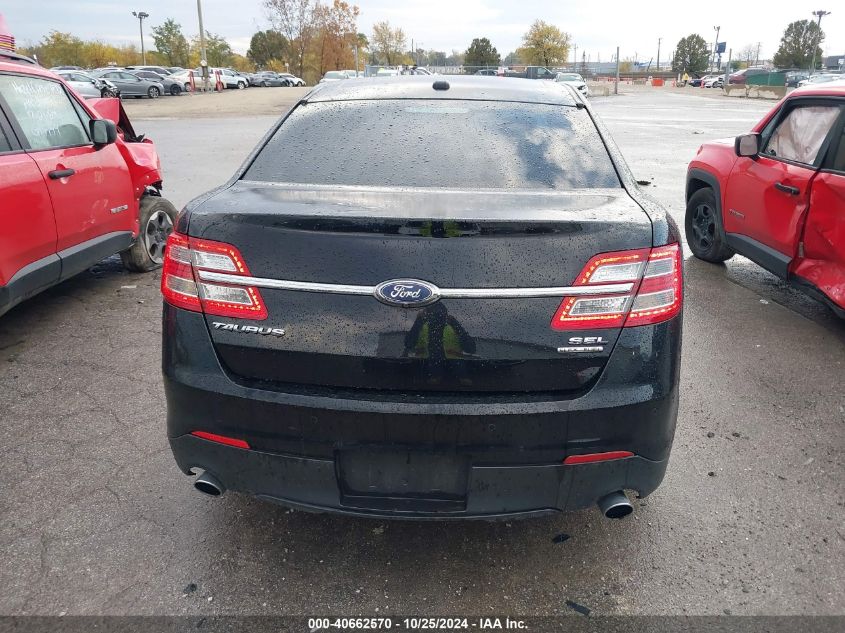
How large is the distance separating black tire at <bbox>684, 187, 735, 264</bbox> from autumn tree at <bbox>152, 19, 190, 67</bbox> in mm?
83947

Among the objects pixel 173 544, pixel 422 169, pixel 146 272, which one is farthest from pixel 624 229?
pixel 146 272

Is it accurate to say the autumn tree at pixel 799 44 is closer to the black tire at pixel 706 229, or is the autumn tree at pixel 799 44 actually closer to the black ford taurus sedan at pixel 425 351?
the black tire at pixel 706 229

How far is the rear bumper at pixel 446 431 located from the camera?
201cm

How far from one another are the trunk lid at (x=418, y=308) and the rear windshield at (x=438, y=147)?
0.52 metres

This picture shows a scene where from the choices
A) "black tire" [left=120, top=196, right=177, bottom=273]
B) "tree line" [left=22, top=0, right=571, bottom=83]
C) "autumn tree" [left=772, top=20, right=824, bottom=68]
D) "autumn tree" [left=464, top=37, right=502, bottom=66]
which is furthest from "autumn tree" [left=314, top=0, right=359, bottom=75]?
"black tire" [left=120, top=196, right=177, bottom=273]

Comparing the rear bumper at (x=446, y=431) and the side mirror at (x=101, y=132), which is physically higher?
the side mirror at (x=101, y=132)

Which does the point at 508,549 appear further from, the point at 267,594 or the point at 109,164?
the point at 109,164

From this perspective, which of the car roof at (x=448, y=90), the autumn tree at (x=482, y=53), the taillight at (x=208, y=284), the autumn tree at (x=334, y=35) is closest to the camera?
the taillight at (x=208, y=284)

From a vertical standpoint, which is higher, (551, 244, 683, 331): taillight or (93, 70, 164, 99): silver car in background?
(93, 70, 164, 99): silver car in background

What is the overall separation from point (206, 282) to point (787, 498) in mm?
2591

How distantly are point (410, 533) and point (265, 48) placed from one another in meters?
88.8

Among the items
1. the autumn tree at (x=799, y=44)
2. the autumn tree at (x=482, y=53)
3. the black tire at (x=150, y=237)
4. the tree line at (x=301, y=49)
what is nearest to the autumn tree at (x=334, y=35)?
the tree line at (x=301, y=49)

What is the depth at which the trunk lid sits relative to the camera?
1.99m

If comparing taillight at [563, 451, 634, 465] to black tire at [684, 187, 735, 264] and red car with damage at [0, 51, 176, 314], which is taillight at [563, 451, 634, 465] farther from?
black tire at [684, 187, 735, 264]
